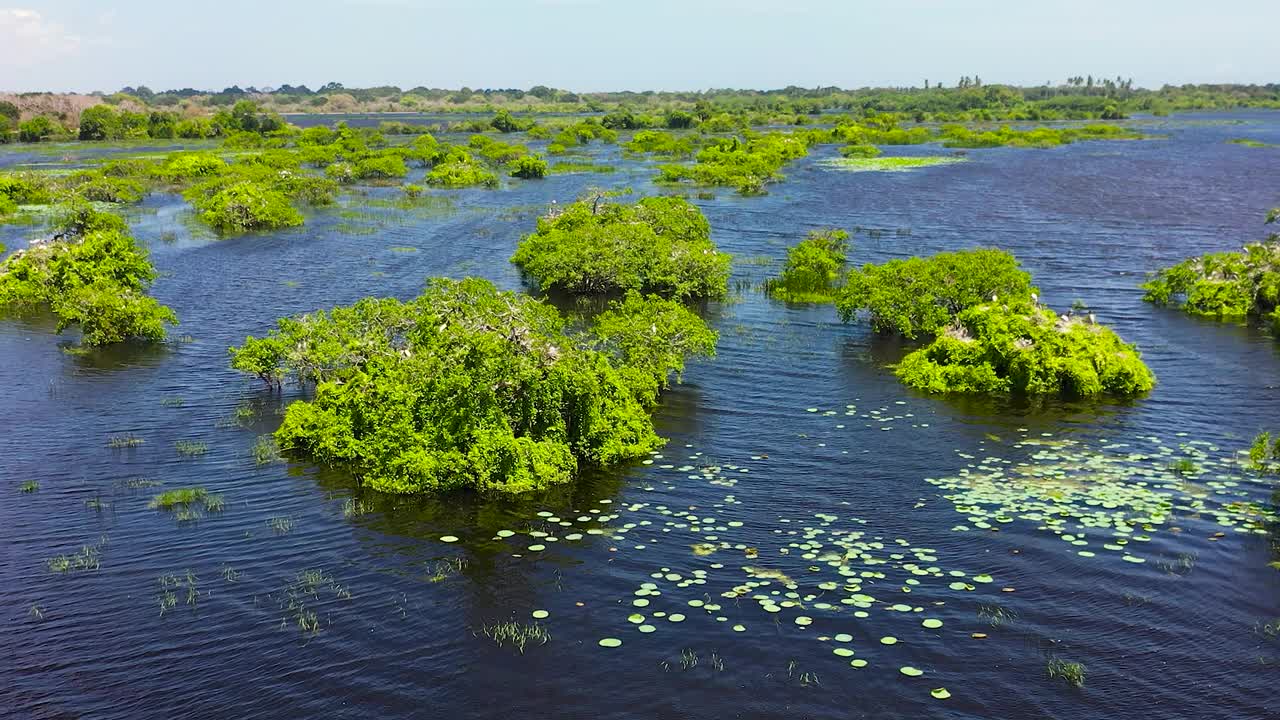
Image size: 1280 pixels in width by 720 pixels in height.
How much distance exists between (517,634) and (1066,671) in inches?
427

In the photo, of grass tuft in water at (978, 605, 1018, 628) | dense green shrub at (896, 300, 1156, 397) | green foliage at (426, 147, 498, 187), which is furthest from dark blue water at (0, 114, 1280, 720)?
green foliage at (426, 147, 498, 187)

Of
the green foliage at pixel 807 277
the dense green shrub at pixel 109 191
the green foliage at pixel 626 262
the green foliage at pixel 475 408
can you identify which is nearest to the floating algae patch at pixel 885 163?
the green foliage at pixel 807 277

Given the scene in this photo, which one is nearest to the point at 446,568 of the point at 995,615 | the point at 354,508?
the point at 354,508

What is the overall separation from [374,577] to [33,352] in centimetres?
2885

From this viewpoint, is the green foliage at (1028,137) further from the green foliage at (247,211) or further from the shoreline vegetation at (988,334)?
the shoreline vegetation at (988,334)

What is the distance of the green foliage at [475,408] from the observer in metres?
27.3

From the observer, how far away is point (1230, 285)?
48.5 metres

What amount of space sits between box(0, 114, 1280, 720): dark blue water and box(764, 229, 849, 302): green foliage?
884 centimetres

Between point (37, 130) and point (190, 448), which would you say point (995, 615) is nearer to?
point (190, 448)

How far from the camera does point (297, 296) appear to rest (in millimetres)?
53844

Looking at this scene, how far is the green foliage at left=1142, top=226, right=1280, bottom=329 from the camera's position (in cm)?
4784

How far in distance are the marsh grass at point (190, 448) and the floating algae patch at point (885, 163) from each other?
9425cm

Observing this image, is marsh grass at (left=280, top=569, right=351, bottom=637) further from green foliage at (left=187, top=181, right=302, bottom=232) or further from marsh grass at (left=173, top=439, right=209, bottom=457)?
green foliage at (left=187, top=181, right=302, bottom=232)

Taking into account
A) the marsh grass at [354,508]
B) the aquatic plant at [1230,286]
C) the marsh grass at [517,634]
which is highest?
the aquatic plant at [1230,286]
